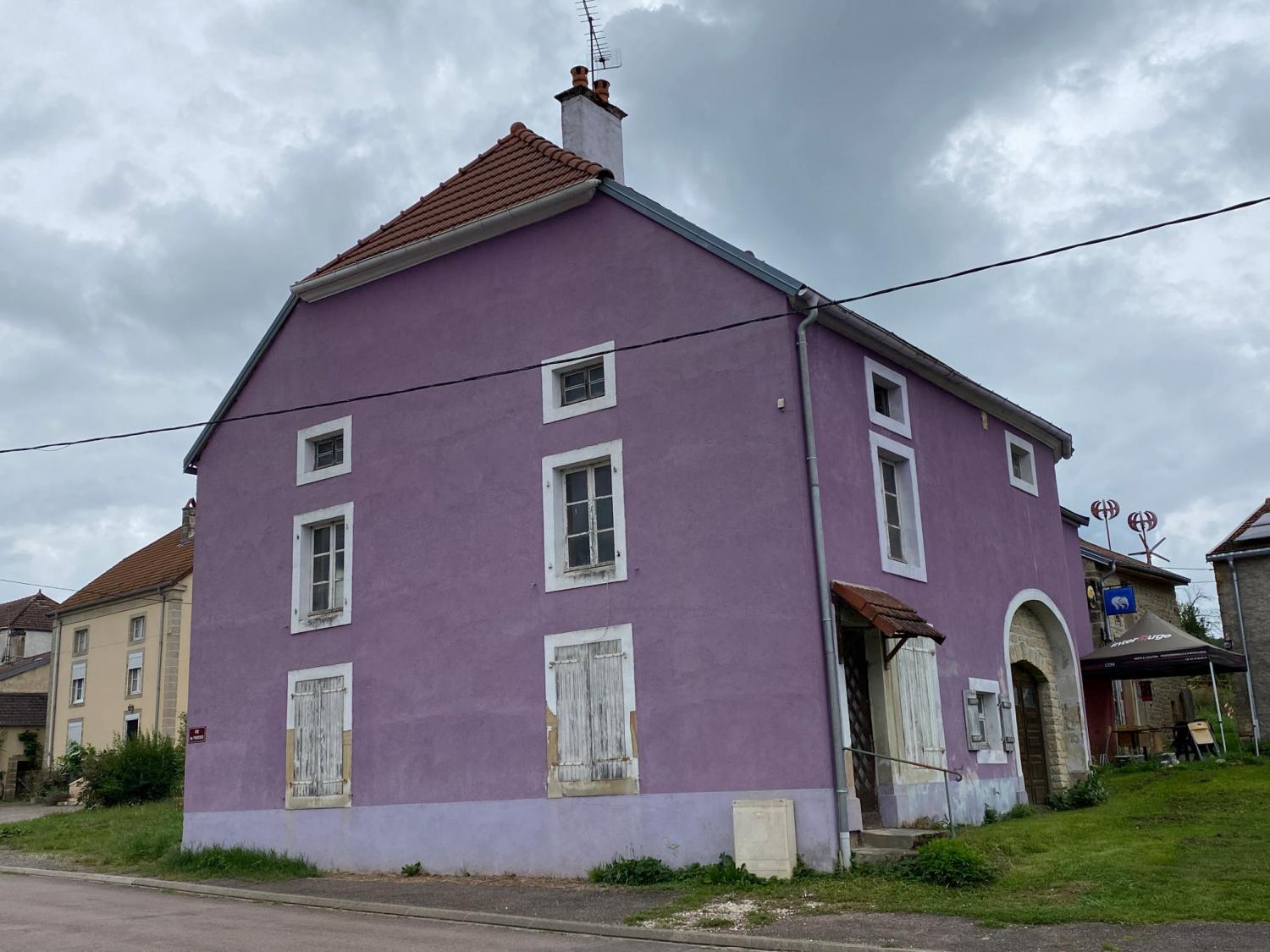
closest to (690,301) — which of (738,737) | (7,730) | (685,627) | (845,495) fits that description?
(845,495)

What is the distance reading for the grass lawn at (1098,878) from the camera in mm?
10352

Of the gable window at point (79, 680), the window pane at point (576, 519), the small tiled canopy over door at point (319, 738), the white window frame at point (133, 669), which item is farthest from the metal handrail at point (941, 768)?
the gable window at point (79, 680)

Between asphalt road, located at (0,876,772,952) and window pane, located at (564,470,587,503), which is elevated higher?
window pane, located at (564,470,587,503)

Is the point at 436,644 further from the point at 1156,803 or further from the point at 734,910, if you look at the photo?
the point at 1156,803

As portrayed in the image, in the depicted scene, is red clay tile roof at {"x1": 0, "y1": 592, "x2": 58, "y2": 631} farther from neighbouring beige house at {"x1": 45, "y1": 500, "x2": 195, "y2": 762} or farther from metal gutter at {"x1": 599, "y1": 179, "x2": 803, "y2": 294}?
metal gutter at {"x1": 599, "y1": 179, "x2": 803, "y2": 294}

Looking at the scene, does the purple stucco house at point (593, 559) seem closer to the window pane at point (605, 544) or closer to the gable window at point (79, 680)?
the window pane at point (605, 544)

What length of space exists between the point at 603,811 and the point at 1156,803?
25.3ft

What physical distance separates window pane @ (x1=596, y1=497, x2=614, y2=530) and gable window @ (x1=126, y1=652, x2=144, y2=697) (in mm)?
28784

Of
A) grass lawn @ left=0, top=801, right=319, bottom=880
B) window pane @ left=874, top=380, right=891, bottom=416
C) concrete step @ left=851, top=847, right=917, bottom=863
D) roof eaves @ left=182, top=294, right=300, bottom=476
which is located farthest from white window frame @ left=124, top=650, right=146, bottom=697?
concrete step @ left=851, top=847, right=917, bottom=863

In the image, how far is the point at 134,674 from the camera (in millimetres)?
39406

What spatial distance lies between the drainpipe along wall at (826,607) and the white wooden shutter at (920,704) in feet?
4.09

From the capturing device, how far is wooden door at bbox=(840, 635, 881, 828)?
46.9ft

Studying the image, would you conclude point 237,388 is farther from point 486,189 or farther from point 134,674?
point 134,674

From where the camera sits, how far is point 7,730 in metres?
44.1
